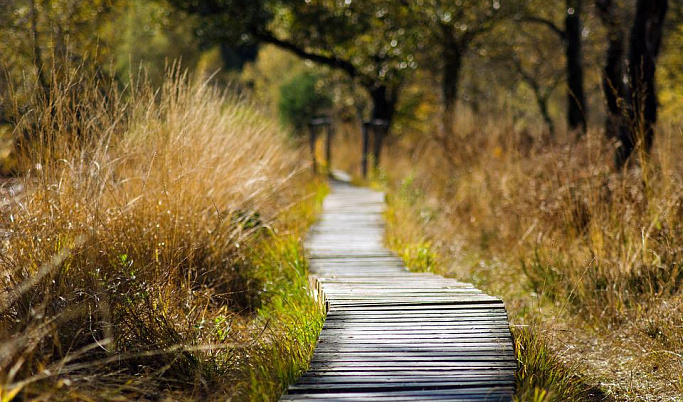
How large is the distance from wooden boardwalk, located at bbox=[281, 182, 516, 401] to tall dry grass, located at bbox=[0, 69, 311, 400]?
403mm

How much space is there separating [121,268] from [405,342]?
143cm

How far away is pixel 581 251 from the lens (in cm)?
475

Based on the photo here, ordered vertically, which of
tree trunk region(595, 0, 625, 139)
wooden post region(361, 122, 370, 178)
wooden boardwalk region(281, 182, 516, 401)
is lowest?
wooden post region(361, 122, 370, 178)

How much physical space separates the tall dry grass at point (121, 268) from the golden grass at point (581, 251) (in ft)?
4.59

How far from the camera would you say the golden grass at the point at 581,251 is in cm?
362

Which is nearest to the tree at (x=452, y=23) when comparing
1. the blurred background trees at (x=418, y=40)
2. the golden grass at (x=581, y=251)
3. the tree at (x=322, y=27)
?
the blurred background trees at (x=418, y=40)

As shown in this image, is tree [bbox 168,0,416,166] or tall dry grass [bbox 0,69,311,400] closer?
tall dry grass [bbox 0,69,311,400]

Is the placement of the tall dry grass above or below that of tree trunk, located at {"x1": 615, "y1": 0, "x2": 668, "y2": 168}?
below

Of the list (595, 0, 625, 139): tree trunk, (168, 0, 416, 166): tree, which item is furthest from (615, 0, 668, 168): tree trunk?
(168, 0, 416, 166): tree

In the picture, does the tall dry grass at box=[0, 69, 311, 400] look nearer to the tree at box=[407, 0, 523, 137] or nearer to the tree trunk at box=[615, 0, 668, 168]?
the tree trunk at box=[615, 0, 668, 168]

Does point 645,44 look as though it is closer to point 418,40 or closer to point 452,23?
point 452,23

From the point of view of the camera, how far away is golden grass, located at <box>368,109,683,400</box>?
3.62 metres

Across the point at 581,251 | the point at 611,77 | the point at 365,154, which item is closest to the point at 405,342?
the point at 581,251

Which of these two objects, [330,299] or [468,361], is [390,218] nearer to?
[330,299]
